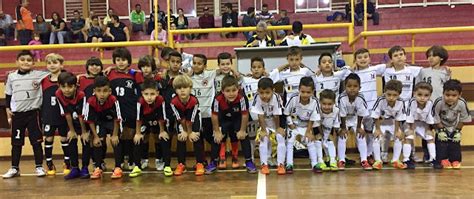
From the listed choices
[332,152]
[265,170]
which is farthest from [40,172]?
[332,152]

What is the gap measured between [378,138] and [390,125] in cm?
23

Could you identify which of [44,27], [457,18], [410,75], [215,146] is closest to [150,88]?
[215,146]

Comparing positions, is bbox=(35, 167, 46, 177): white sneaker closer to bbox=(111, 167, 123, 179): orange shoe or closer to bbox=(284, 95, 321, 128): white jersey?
bbox=(111, 167, 123, 179): orange shoe

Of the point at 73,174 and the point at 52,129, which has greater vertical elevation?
the point at 52,129

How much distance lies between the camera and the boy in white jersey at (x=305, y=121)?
4.83 m

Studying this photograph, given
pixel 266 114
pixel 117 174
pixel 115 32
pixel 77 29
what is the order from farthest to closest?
pixel 77 29 < pixel 115 32 < pixel 266 114 < pixel 117 174

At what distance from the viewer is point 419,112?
16.3 feet

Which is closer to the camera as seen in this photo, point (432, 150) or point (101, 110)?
point (101, 110)

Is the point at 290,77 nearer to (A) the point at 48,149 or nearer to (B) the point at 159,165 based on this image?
(B) the point at 159,165

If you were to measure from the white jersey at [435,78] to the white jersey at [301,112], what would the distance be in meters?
1.35

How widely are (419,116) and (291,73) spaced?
56.8 inches

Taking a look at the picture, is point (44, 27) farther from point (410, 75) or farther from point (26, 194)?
point (410, 75)

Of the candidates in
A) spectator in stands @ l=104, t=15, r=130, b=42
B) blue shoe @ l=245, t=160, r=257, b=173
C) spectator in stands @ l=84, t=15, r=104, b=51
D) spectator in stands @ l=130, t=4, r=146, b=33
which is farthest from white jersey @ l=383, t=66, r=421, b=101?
spectator in stands @ l=130, t=4, r=146, b=33

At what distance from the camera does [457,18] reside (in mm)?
13344
